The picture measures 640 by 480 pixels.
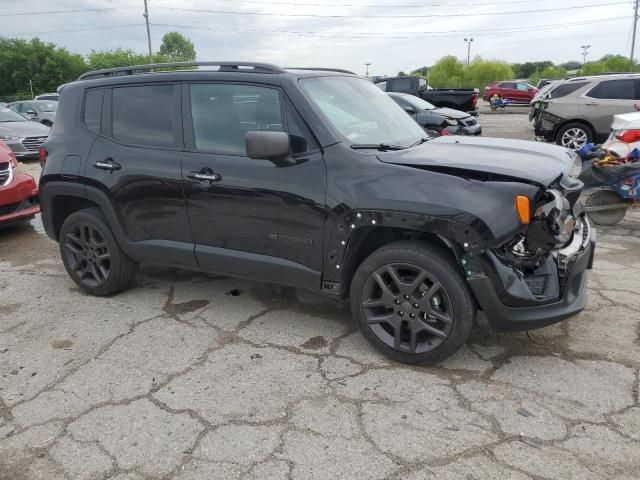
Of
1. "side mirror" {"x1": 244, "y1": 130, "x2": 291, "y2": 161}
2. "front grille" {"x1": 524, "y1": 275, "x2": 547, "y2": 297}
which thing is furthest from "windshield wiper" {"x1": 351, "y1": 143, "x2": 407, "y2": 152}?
"front grille" {"x1": 524, "y1": 275, "x2": 547, "y2": 297}

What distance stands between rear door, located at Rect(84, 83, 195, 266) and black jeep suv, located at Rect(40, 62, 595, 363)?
13mm

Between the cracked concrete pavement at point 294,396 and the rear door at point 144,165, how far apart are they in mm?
623

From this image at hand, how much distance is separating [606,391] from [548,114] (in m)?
10.6

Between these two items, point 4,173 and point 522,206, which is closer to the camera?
point 522,206

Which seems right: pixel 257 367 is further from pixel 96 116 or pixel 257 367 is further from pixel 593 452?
pixel 96 116

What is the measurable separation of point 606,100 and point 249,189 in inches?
428

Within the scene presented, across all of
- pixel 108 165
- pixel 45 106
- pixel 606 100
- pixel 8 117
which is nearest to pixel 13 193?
pixel 108 165

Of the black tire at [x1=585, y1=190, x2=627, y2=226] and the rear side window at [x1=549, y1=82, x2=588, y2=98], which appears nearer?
the black tire at [x1=585, y1=190, x2=627, y2=226]

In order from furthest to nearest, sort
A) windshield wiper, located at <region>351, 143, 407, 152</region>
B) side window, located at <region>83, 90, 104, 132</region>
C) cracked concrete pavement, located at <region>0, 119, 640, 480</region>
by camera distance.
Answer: side window, located at <region>83, 90, 104, 132</region>
windshield wiper, located at <region>351, 143, 407, 152</region>
cracked concrete pavement, located at <region>0, 119, 640, 480</region>

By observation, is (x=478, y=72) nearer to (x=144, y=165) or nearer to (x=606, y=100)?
(x=606, y=100)

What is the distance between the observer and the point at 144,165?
3908mm

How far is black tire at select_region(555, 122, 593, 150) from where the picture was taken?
11695 millimetres

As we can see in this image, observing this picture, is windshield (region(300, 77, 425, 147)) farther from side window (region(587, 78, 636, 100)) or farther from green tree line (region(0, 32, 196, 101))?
green tree line (region(0, 32, 196, 101))

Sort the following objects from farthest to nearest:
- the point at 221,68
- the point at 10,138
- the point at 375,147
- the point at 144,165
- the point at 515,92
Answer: the point at 515,92, the point at 10,138, the point at 144,165, the point at 221,68, the point at 375,147
